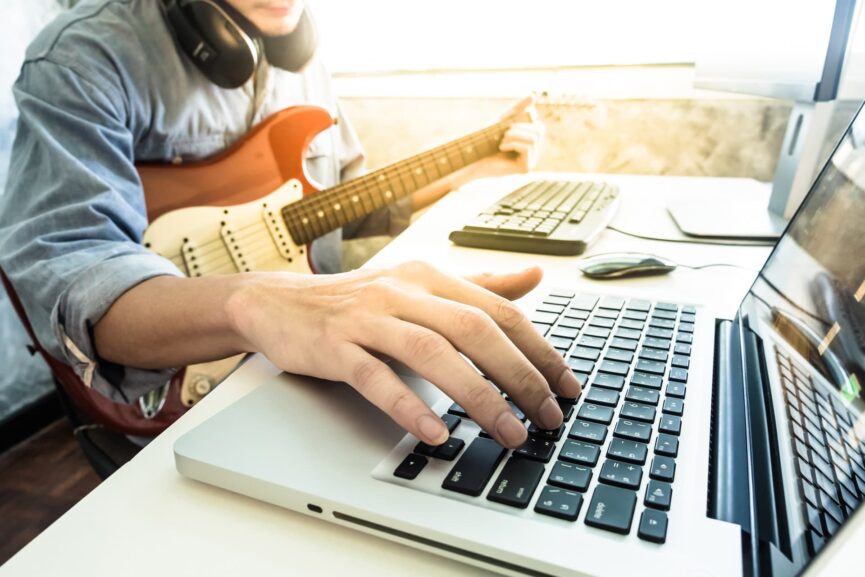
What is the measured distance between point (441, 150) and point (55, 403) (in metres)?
1.32

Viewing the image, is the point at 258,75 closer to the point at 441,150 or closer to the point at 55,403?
the point at 441,150

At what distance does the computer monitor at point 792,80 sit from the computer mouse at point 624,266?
0.57 ft

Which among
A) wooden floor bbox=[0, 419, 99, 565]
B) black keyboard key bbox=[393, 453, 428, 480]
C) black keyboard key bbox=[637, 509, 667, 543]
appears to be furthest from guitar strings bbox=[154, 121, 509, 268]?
wooden floor bbox=[0, 419, 99, 565]

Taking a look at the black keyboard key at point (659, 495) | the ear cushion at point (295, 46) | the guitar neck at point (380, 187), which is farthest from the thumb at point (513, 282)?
the ear cushion at point (295, 46)

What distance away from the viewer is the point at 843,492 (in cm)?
22

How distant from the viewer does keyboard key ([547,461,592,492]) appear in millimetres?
267

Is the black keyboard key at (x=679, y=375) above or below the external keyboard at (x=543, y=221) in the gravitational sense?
above

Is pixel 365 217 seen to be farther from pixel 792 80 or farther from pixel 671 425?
pixel 671 425

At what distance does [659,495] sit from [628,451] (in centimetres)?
3

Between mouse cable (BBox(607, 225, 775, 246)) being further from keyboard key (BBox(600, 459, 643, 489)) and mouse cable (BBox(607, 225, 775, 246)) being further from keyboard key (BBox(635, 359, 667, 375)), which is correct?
keyboard key (BBox(600, 459, 643, 489))

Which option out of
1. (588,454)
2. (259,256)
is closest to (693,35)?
(259,256)

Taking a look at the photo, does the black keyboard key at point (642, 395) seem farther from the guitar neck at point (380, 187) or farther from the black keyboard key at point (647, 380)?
the guitar neck at point (380, 187)

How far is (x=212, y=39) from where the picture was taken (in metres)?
0.74

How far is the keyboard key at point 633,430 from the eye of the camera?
1.00ft
